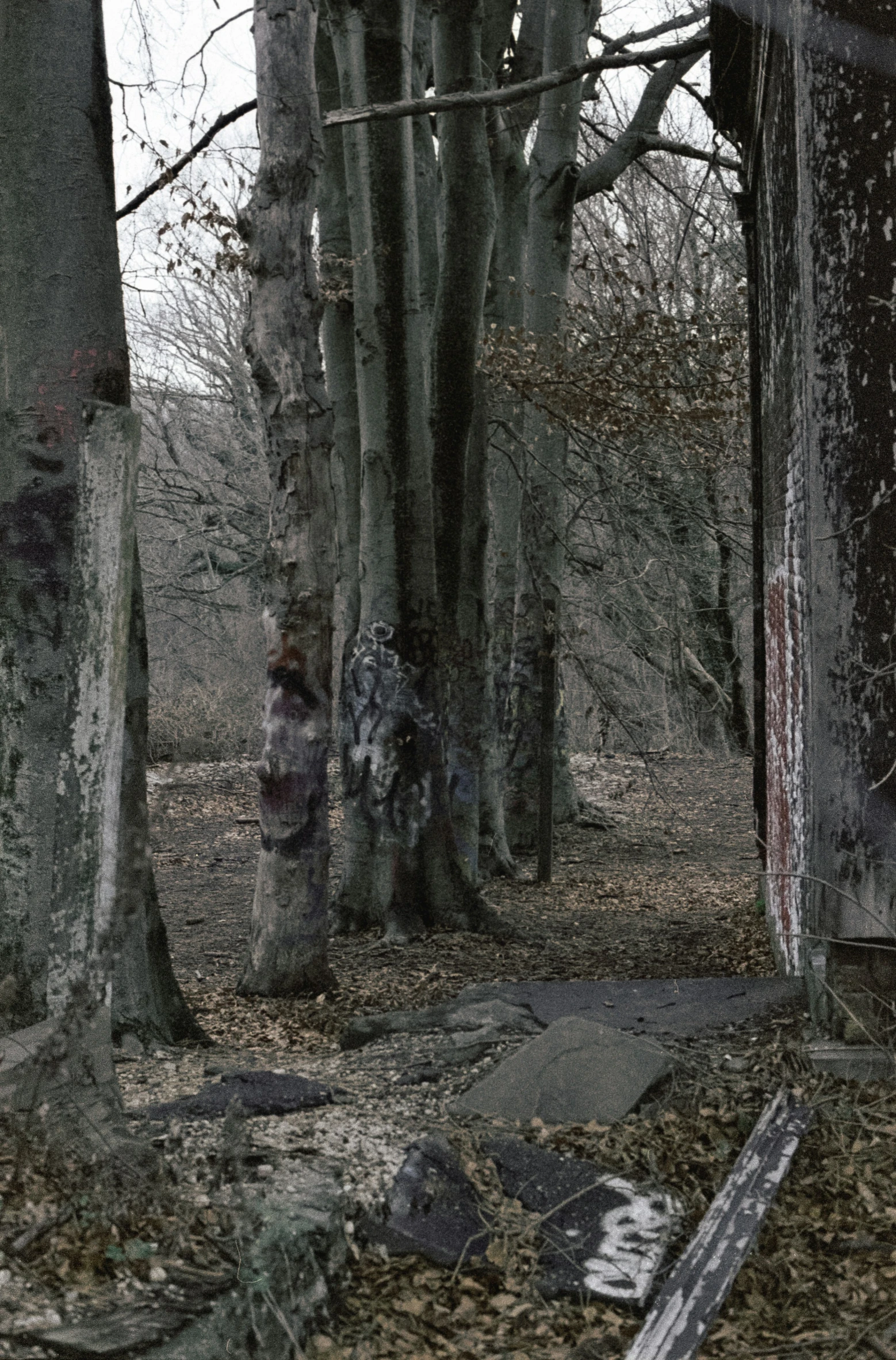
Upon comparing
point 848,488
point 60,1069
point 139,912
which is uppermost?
point 848,488

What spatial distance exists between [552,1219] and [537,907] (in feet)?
21.1

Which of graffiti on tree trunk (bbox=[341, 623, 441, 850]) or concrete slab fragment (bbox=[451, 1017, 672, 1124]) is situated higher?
graffiti on tree trunk (bbox=[341, 623, 441, 850])

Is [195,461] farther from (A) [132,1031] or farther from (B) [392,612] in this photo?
(A) [132,1031]

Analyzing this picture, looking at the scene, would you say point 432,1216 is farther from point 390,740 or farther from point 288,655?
point 390,740

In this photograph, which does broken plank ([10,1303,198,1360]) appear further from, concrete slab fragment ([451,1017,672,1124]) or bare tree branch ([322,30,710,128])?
bare tree branch ([322,30,710,128])

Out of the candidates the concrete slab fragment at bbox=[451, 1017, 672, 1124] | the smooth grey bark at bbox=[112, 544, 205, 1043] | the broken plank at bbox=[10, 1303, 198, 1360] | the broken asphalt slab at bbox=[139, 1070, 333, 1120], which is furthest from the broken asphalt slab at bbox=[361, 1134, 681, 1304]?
the smooth grey bark at bbox=[112, 544, 205, 1043]

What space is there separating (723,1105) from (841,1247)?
0.75 meters

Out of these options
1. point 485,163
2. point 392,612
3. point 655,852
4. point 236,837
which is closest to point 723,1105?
point 392,612

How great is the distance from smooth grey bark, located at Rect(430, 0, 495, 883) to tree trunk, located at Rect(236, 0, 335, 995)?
221cm

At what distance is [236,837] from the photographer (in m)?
13.9

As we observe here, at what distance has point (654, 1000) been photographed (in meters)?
5.48

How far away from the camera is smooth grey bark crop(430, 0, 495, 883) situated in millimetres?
8844

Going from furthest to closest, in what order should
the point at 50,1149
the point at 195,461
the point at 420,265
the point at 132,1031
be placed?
the point at 195,461, the point at 420,265, the point at 132,1031, the point at 50,1149

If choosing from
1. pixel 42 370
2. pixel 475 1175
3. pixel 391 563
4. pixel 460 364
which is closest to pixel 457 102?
pixel 460 364
